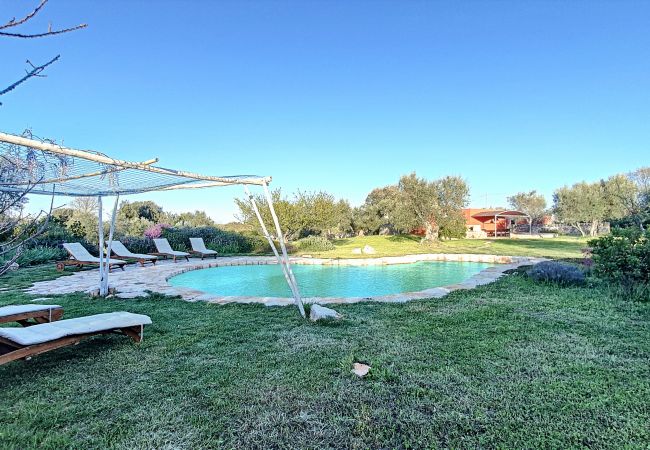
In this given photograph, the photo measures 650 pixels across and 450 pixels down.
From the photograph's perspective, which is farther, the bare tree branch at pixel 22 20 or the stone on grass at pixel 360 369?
the stone on grass at pixel 360 369

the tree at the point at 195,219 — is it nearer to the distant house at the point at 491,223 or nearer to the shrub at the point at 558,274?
the shrub at the point at 558,274

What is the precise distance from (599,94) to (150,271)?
20.9 m

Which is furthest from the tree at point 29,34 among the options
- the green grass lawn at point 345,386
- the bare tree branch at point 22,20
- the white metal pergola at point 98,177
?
the green grass lawn at point 345,386

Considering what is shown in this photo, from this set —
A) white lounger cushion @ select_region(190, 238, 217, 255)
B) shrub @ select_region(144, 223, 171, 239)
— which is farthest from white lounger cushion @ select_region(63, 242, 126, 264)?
shrub @ select_region(144, 223, 171, 239)

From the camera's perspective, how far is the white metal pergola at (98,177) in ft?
8.82

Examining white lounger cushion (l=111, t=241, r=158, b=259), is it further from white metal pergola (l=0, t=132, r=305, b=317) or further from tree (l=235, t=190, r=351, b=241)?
tree (l=235, t=190, r=351, b=241)

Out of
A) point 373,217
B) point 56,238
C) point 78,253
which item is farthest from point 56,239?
point 373,217

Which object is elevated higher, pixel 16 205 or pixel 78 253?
pixel 16 205

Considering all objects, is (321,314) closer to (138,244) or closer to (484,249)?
(138,244)

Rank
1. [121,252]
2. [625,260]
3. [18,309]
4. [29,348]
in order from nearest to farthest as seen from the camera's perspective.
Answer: [29,348]
[18,309]
[625,260]
[121,252]

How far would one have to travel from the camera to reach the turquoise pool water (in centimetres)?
889

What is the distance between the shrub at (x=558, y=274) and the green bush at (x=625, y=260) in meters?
0.41

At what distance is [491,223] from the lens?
34.8 m

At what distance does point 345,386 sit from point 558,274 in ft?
22.6
